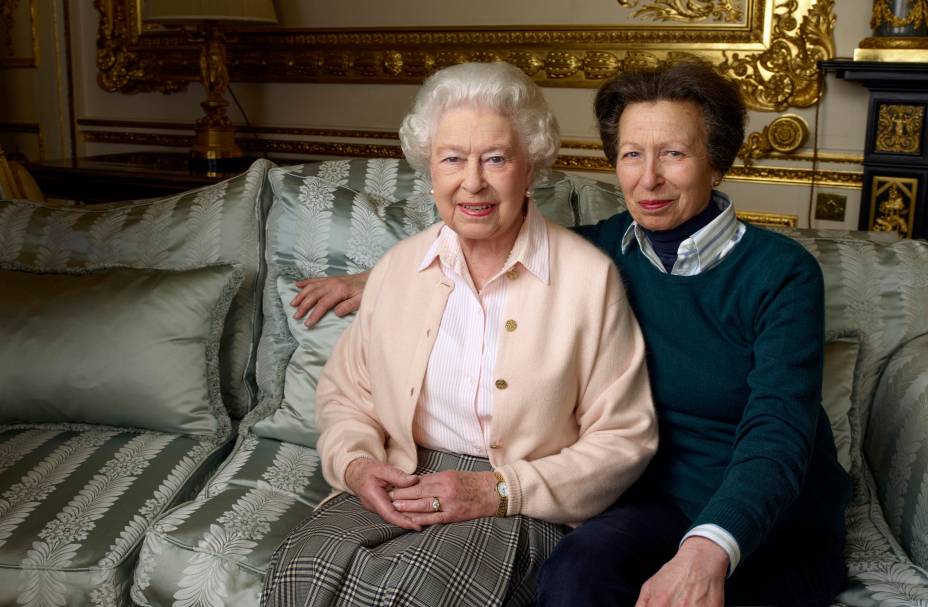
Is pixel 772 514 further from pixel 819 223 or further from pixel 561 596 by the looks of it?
pixel 819 223

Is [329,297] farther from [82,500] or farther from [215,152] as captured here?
[215,152]

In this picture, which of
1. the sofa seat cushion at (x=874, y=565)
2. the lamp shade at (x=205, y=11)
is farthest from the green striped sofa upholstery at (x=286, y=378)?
the lamp shade at (x=205, y=11)

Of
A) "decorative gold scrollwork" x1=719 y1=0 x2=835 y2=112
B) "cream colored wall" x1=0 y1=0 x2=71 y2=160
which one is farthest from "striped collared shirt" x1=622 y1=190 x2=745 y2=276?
"cream colored wall" x1=0 y1=0 x2=71 y2=160

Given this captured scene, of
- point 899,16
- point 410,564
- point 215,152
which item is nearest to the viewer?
point 410,564

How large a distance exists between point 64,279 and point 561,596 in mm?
1354

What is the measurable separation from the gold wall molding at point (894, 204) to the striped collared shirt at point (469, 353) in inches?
73.1

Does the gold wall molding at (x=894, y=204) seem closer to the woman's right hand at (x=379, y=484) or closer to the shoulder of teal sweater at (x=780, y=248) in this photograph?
the shoulder of teal sweater at (x=780, y=248)

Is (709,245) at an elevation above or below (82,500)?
above

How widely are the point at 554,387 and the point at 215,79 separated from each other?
2663 mm

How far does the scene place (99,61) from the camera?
4512mm

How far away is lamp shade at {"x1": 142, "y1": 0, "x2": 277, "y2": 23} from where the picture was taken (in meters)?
3.41

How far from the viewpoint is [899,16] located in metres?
2.89

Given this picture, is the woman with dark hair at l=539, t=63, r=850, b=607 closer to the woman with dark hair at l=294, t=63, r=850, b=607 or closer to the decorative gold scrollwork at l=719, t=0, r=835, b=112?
the woman with dark hair at l=294, t=63, r=850, b=607

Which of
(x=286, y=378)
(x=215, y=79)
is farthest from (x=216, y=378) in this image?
(x=215, y=79)
